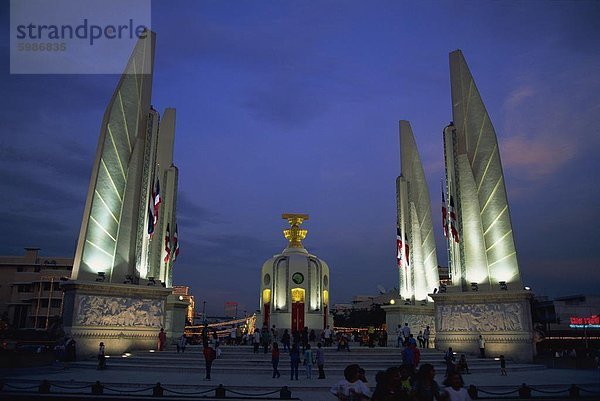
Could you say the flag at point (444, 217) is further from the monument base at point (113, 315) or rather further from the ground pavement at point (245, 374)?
the monument base at point (113, 315)

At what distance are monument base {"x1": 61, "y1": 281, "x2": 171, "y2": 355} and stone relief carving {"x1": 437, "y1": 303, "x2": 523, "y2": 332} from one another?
→ 12.9 metres

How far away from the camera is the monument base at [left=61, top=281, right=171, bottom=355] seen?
58.3ft

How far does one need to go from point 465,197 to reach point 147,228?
50.0ft

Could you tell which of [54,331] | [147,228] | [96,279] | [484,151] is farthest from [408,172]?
[54,331]

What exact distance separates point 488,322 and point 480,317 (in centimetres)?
38

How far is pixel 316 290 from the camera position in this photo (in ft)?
119

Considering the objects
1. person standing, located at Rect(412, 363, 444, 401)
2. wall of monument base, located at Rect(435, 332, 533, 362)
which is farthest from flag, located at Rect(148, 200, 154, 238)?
person standing, located at Rect(412, 363, 444, 401)

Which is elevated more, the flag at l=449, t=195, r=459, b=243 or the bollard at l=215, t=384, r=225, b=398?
the flag at l=449, t=195, r=459, b=243

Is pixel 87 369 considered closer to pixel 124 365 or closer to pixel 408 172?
pixel 124 365

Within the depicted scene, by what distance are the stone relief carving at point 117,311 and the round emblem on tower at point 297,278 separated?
1605 cm

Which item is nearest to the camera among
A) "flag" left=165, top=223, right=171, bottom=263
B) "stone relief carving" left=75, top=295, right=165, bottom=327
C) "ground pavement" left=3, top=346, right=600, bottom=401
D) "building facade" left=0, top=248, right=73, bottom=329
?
"ground pavement" left=3, top=346, right=600, bottom=401

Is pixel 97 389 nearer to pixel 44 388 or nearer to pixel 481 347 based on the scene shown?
pixel 44 388

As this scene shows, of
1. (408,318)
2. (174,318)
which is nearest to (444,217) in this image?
(408,318)

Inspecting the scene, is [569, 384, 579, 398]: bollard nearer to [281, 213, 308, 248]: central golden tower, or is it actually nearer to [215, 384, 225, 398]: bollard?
[215, 384, 225, 398]: bollard
